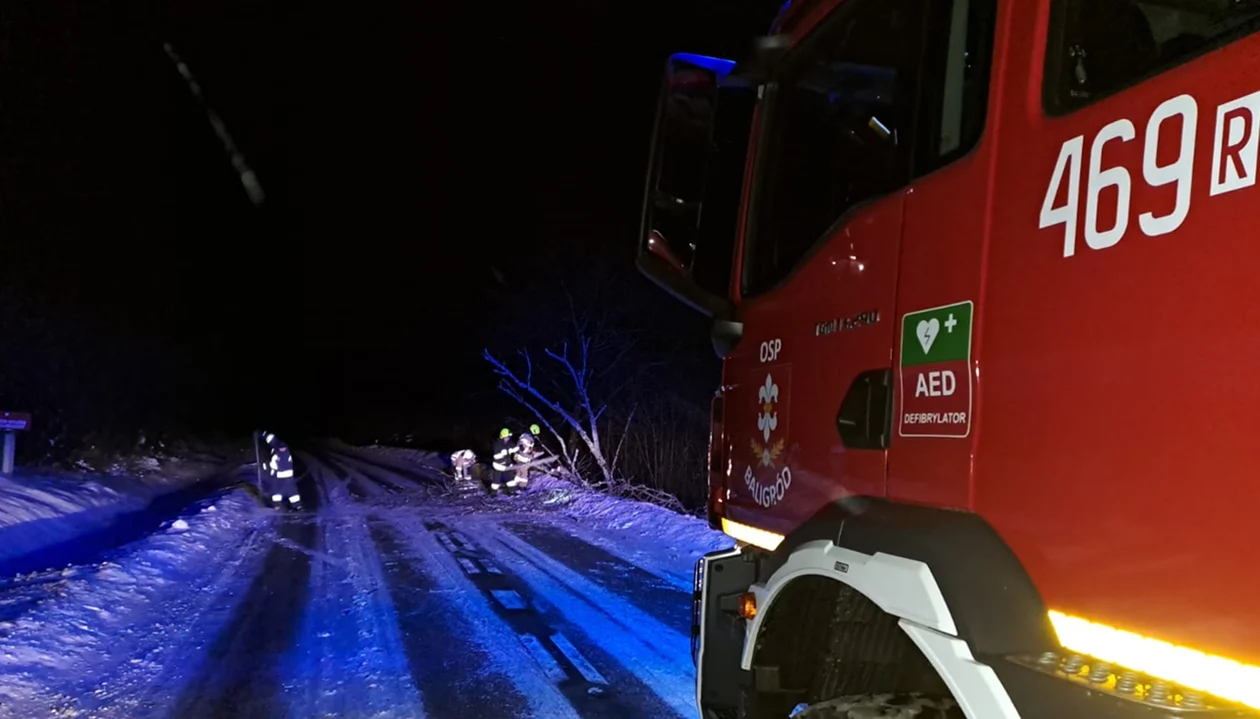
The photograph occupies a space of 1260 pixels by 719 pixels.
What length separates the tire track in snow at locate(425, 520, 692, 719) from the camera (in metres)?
5.02

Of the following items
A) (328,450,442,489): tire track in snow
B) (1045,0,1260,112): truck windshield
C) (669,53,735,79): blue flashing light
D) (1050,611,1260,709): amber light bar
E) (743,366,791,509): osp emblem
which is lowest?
(328,450,442,489): tire track in snow

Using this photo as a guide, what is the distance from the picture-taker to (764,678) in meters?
2.91

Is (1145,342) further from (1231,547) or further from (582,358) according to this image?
(582,358)

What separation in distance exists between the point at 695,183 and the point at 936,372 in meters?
1.66

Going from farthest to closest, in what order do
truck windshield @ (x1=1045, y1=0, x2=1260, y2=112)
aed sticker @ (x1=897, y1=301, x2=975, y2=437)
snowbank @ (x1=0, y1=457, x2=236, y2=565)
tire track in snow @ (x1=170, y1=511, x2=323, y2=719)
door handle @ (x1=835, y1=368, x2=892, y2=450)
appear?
snowbank @ (x1=0, y1=457, x2=236, y2=565)
tire track in snow @ (x1=170, y1=511, x2=323, y2=719)
door handle @ (x1=835, y1=368, x2=892, y2=450)
aed sticker @ (x1=897, y1=301, x2=975, y2=437)
truck windshield @ (x1=1045, y1=0, x2=1260, y2=112)

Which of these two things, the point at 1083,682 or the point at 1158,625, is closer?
the point at 1158,625

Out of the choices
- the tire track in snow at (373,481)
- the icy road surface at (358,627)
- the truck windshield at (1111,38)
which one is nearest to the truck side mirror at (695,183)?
the truck windshield at (1111,38)

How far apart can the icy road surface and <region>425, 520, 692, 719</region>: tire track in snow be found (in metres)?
0.02

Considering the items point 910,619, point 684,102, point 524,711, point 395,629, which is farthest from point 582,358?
point 910,619

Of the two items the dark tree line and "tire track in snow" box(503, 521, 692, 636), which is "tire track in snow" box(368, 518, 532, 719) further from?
the dark tree line

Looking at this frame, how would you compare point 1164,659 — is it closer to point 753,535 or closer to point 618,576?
point 753,535

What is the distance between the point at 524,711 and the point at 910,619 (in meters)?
3.45

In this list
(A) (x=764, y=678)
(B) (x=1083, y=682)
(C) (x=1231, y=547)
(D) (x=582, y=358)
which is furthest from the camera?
(D) (x=582, y=358)

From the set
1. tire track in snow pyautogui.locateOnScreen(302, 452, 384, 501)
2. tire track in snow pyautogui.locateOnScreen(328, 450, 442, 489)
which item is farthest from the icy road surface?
tire track in snow pyautogui.locateOnScreen(328, 450, 442, 489)
